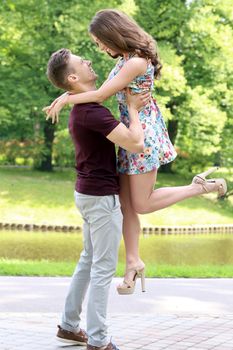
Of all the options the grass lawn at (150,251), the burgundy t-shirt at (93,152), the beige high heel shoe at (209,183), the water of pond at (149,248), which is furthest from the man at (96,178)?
the water of pond at (149,248)

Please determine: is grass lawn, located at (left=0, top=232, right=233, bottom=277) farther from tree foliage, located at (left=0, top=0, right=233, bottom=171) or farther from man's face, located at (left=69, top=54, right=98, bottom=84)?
tree foliage, located at (left=0, top=0, right=233, bottom=171)

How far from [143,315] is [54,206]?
2085 cm

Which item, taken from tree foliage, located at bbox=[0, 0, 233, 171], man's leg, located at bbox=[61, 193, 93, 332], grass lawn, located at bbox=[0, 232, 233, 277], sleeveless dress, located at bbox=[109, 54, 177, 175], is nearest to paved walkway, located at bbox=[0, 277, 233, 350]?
man's leg, located at bbox=[61, 193, 93, 332]

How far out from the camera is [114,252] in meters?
4.84

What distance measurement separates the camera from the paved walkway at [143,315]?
5.22 metres

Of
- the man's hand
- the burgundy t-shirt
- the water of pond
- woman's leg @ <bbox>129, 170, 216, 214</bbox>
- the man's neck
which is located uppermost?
the man's neck

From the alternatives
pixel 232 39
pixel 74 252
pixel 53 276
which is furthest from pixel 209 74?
pixel 53 276

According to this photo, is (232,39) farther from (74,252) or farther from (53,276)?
(53,276)

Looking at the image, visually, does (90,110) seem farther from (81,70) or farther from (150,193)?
(150,193)

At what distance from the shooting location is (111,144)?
4.84m

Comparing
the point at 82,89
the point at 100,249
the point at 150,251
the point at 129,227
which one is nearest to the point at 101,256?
the point at 100,249

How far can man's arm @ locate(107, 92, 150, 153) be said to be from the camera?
4.62 metres

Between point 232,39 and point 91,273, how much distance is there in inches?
1165

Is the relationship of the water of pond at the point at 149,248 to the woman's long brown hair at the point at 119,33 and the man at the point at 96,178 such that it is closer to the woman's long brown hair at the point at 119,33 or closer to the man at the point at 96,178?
the man at the point at 96,178
